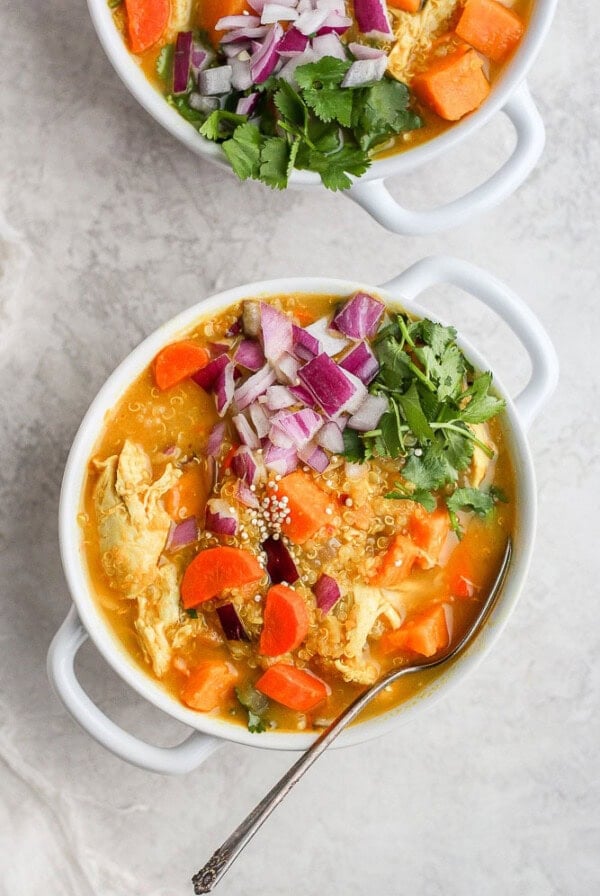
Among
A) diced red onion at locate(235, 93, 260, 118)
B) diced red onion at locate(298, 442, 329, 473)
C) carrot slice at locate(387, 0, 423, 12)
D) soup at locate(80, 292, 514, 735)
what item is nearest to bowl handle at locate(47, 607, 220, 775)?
soup at locate(80, 292, 514, 735)

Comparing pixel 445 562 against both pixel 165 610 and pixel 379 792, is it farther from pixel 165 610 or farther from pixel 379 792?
pixel 379 792

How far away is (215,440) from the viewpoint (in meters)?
2.89

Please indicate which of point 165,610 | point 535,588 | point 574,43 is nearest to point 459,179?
point 574,43

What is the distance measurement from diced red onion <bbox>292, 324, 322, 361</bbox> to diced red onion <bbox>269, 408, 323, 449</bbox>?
0.16 meters

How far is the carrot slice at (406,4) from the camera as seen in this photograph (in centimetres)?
292

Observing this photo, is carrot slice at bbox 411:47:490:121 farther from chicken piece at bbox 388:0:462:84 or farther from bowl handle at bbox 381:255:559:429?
bowl handle at bbox 381:255:559:429

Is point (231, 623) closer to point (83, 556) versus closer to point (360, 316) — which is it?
point (83, 556)

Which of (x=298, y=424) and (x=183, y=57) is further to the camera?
→ (x=183, y=57)

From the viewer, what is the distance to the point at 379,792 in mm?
3576

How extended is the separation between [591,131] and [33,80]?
1.97 m

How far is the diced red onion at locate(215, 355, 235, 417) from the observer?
2.86m

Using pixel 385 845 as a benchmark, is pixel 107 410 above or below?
above

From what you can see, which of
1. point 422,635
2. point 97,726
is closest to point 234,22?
point 422,635

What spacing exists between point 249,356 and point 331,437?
34 cm
